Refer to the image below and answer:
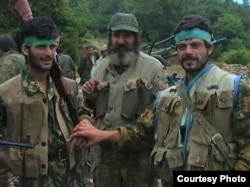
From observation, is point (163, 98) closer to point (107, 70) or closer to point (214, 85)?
point (214, 85)

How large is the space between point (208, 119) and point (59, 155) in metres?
1.17

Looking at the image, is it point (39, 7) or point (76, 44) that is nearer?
point (39, 7)

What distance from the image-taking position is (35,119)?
4.28 m

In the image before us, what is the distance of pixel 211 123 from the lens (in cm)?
381

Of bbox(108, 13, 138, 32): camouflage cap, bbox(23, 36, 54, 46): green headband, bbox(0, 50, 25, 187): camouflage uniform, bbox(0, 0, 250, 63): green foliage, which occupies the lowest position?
bbox(0, 50, 25, 187): camouflage uniform

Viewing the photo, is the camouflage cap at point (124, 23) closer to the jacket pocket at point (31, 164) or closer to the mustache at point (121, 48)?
the mustache at point (121, 48)

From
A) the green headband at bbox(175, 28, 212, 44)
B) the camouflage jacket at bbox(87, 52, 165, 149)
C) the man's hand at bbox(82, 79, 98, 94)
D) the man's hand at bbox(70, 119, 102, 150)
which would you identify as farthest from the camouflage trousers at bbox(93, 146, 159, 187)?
the green headband at bbox(175, 28, 212, 44)

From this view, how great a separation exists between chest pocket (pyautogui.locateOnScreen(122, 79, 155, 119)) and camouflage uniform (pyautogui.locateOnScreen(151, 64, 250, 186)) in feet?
3.90

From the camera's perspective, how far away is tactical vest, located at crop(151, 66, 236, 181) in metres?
3.79

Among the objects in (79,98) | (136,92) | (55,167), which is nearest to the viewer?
(55,167)

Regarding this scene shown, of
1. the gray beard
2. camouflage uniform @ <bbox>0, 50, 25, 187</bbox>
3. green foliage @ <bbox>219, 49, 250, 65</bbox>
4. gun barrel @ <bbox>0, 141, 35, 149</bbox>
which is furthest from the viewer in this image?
green foliage @ <bbox>219, 49, 250, 65</bbox>

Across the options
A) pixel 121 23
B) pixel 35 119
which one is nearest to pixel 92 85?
pixel 121 23

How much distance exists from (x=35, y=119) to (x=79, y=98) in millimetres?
544

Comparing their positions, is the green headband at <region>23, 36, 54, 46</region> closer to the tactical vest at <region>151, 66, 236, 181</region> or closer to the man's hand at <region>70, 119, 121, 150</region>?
the man's hand at <region>70, 119, 121, 150</region>
